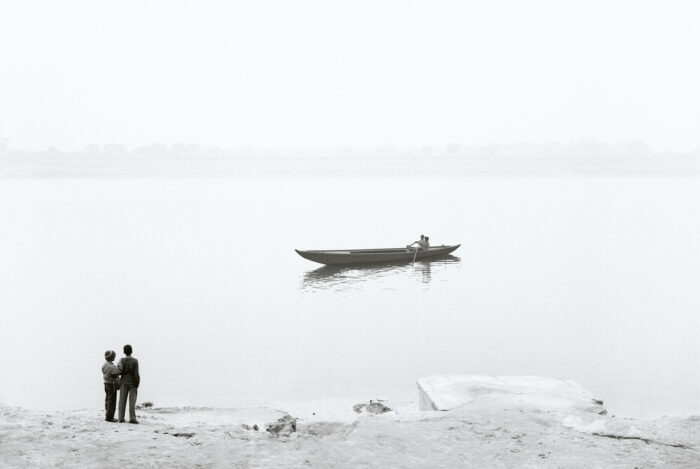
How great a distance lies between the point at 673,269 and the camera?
52.0m

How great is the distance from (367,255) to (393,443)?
3557 centimetres

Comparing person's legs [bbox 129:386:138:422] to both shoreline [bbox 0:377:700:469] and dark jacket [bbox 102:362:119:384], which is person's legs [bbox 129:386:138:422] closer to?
shoreline [bbox 0:377:700:469]

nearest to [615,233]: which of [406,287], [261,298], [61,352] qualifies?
[406,287]

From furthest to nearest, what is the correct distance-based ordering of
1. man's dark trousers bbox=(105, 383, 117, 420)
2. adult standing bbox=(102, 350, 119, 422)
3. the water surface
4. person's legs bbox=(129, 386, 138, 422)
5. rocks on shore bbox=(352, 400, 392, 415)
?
the water surface → rocks on shore bbox=(352, 400, 392, 415) → person's legs bbox=(129, 386, 138, 422) → man's dark trousers bbox=(105, 383, 117, 420) → adult standing bbox=(102, 350, 119, 422)

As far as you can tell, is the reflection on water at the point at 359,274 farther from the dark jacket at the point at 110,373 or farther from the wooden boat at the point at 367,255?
the dark jacket at the point at 110,373

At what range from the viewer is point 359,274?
4703 centimetres

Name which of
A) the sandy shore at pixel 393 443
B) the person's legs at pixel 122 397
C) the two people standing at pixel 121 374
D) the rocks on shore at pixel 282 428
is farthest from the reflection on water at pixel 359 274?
the sandy shore at pixel 393 443

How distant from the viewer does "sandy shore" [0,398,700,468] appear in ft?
36.3

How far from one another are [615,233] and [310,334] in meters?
63.6

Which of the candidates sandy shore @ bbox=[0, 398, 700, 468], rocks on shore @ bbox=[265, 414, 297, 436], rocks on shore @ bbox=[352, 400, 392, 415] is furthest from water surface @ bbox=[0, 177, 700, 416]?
sandy shore @ bbox=[0, 398, 700, 468]

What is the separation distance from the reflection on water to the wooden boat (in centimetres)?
69

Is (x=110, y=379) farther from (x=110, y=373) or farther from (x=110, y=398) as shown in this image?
(x=110, y=398)

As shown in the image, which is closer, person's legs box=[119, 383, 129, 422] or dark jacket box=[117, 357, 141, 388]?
dark jacket box=[117, 357, 141, 388]

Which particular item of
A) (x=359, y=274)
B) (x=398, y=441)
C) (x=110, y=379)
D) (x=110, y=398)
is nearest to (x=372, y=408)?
(x=398, y=441)
